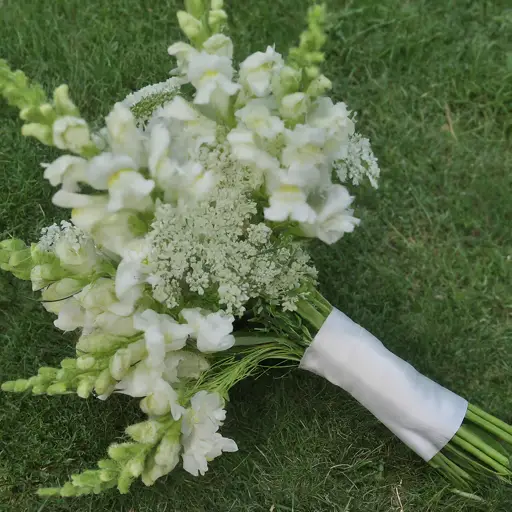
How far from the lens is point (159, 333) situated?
1.05m

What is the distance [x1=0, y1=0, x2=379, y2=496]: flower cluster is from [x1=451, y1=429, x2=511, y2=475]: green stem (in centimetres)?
51

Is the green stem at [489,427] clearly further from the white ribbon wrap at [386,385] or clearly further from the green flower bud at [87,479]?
the green flower bud at [87,479]

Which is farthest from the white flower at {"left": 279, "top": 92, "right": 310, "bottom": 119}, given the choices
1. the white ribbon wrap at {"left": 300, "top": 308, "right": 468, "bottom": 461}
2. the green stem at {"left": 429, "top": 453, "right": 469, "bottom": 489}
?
the green stem at {"left": 429, "top": 453, "right": 469, "bottom": 489}

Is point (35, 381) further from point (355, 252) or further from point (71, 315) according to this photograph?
point (355, 252)

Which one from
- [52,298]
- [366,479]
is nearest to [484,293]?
[366,479]

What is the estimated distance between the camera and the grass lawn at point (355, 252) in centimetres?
153

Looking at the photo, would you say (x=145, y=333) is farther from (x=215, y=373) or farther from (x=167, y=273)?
(x=215, y=373)

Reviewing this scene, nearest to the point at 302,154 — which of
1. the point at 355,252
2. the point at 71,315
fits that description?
the point at 71,315

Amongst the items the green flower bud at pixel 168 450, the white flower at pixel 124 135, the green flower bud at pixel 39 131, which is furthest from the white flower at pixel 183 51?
the green flower bud at pixel 168 450

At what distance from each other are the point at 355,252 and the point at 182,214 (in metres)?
0.76

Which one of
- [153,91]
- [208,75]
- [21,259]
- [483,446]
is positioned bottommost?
[483,446]

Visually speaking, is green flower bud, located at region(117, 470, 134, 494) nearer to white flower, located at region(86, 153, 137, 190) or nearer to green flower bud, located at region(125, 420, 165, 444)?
green flower bud, located at region(125, 420, 165, 444)

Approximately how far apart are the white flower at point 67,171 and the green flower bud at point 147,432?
1.30 feet

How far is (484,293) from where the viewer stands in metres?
1.70
